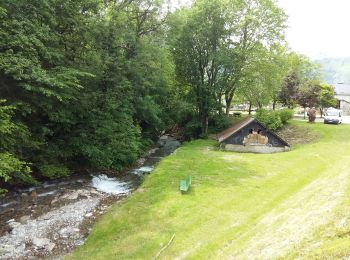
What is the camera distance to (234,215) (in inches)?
651

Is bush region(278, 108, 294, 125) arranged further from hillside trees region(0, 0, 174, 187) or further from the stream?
the stream

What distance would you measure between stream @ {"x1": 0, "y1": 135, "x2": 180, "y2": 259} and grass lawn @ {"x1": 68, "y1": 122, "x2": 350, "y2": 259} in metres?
1.15

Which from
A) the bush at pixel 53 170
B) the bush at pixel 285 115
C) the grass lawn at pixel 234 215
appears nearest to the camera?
the grass lawn at pixel 234 215

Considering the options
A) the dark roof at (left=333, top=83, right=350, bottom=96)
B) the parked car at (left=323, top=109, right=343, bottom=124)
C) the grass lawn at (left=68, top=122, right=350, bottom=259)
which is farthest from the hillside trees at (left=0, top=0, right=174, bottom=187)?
the dark roof at (left=333, top=83, right=350, bottom=96)

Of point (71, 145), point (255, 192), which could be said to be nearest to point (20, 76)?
point (71, 145)

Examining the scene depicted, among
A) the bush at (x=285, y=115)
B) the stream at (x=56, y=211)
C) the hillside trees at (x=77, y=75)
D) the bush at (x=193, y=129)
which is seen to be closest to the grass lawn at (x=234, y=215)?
the stream at (x=56, y=211)

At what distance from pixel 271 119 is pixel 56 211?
31.9m

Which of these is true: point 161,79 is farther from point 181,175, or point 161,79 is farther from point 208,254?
point 208,254

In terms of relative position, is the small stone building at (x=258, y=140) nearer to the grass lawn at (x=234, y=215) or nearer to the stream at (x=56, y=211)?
the grass lawn at (x=234, y=215)

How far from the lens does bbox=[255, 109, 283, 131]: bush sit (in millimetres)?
41938

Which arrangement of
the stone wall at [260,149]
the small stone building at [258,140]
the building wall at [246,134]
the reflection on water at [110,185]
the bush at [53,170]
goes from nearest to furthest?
the bush at [53,170] < the reflection on water at [110,185] < the building wall at [246,134] < the small stone building at [258,140] < the stone wall at [260,149]

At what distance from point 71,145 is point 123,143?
4447mm

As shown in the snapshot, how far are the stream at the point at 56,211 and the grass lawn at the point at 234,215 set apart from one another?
1.15m

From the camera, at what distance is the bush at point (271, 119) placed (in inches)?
1651
